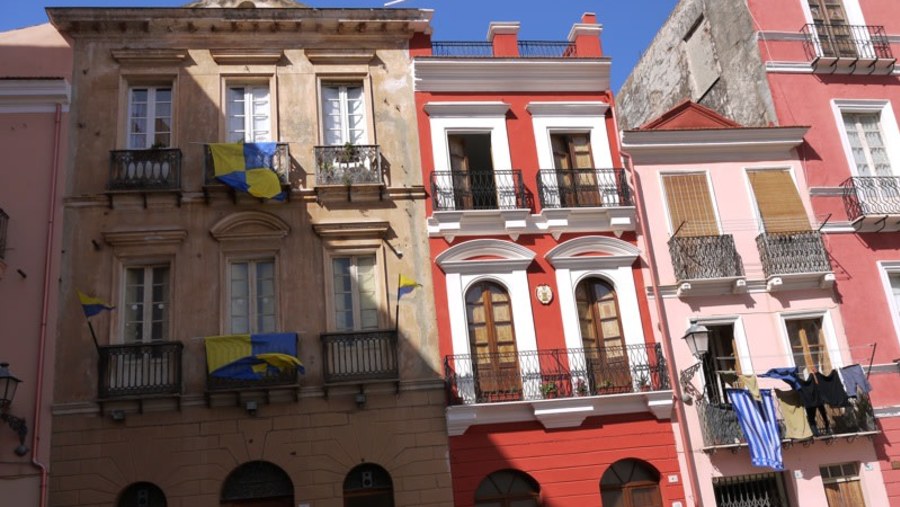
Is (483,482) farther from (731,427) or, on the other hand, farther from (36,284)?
(36,284)

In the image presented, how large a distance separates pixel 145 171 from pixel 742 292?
11951mm

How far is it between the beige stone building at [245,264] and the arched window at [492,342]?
0.85m

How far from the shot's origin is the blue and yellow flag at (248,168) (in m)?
15.2

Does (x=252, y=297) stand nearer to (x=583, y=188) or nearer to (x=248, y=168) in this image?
(x=248, y=168)

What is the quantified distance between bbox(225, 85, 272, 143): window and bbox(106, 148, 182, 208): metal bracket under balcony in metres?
1.27

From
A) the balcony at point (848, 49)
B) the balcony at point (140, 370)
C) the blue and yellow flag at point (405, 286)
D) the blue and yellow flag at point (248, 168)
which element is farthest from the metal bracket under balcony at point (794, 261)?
the balcony at point (140, 370)

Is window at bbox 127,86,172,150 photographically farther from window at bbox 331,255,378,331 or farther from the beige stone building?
window at bbox 331,255,378,331

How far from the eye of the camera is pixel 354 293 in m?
15.4

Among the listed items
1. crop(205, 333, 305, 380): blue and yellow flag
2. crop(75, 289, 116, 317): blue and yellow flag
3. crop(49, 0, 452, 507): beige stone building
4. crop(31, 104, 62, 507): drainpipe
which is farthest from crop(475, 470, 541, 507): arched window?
crop(31, 104, 62, 507): drainpipe

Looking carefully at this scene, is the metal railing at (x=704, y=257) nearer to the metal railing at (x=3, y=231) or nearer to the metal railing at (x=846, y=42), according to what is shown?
the metal railing at (x=846, y=42)

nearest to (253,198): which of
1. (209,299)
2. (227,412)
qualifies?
(209,299)

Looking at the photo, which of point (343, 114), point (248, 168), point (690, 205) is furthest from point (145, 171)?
point (690, 205)

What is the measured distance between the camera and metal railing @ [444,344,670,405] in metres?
15.0

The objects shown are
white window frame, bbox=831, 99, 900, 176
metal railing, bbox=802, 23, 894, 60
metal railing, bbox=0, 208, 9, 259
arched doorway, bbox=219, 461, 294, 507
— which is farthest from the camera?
metal railing, bbox=802, 23, 894, 60
